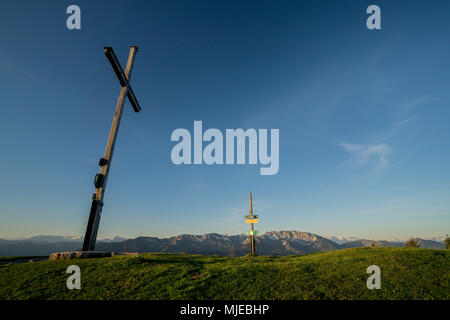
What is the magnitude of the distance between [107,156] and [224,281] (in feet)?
35.2

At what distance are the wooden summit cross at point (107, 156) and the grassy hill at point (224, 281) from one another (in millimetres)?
2281

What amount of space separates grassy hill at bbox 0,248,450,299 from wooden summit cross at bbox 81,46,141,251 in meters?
2.28

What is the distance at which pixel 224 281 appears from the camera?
840 cm

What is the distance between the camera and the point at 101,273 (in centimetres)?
875

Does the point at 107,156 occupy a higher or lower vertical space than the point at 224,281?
higher

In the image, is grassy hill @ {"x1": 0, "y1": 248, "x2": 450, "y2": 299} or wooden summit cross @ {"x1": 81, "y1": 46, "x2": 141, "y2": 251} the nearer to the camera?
grassy hill @ {"x1": 0, "y1": 248, "x2": 450, "y2": 299}

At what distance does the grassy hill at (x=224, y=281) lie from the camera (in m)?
7.13

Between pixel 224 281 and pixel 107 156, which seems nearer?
pixel 224 281

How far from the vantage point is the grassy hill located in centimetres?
713
